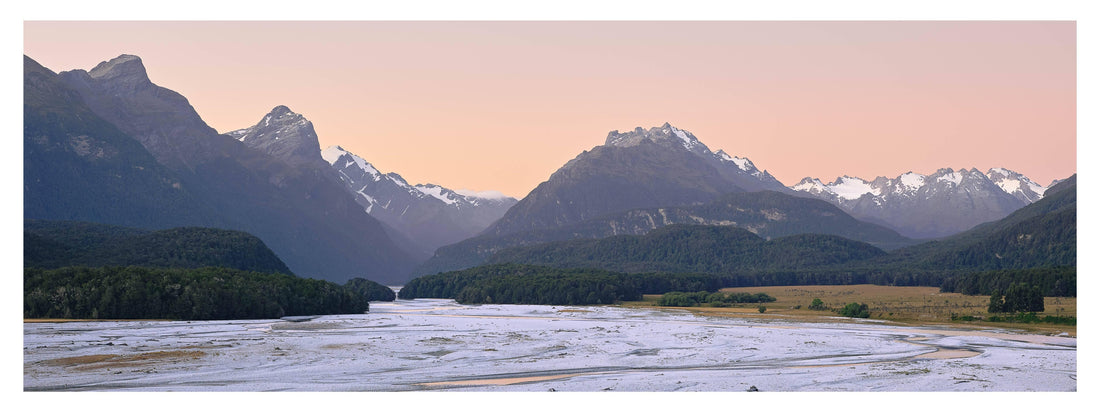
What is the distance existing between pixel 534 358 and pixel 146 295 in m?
61.4

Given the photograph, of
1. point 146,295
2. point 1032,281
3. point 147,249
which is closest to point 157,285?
point 146,295

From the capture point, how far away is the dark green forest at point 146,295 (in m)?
109

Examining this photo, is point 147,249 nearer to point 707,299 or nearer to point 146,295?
point 146,295

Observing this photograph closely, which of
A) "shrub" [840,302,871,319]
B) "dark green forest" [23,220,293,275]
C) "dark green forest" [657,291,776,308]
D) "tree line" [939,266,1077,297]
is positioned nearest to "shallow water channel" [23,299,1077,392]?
"shrub" [840,302,871,319]

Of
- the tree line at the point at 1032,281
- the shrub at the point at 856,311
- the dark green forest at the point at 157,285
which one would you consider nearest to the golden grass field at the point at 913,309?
the shrub at the point at 856,311

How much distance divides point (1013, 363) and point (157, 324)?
7992cm

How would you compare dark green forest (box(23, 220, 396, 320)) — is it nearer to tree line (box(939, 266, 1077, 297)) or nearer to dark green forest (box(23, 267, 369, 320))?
dark green forest (box(23, 267, 369, 320))

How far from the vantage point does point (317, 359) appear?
69938 mm

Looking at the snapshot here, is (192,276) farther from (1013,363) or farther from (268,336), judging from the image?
(1013,363)

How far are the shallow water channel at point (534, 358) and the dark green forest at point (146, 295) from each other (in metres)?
9.06

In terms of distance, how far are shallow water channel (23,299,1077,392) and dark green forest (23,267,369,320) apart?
29.7 feet

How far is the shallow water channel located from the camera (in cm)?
5659

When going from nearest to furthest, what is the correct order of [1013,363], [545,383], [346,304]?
1. [545,383]
2. [1013,363]
3. [346,304]
